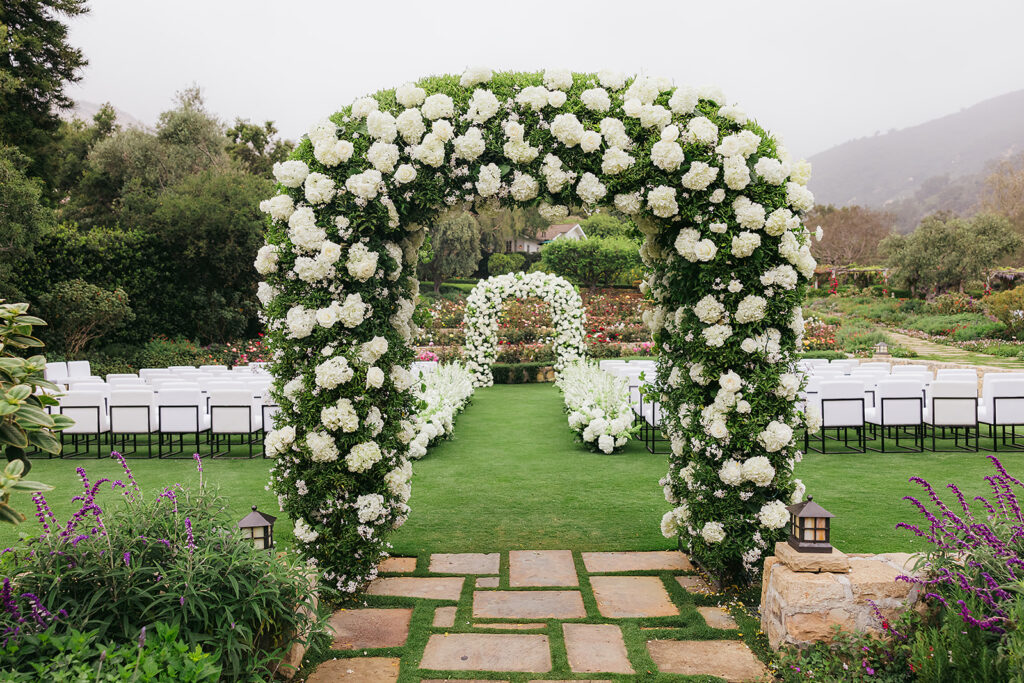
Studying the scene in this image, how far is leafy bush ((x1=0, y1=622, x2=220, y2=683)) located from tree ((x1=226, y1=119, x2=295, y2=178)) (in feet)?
92.0

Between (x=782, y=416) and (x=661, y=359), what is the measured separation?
990 mm

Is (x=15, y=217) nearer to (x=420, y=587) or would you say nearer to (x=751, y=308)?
(x=420, y=587)

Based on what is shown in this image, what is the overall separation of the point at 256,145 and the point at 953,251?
99.6 feet

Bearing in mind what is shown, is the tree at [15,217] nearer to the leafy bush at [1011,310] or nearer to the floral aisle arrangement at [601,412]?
the floral aisle arrangement at [601,412]

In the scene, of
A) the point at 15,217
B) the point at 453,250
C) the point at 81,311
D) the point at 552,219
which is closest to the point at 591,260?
the point at 453,250

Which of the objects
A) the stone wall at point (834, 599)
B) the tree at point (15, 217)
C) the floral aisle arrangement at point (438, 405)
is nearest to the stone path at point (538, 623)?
the stone wall at point (834, 599)

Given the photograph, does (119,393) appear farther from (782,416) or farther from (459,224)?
(459,224)

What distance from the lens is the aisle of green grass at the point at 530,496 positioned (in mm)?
4871

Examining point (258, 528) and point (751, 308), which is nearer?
point (258, 528)

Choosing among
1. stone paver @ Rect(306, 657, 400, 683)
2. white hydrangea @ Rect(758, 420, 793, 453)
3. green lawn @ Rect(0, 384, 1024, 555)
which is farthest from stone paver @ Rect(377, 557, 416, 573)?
white hydrangea @ Rect(758, 420, 793, 453)

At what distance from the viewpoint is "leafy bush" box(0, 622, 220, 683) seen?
2.02 m

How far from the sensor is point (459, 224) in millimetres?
30062

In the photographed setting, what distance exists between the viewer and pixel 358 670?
3.02 metres

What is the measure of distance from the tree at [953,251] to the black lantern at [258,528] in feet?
96.0
